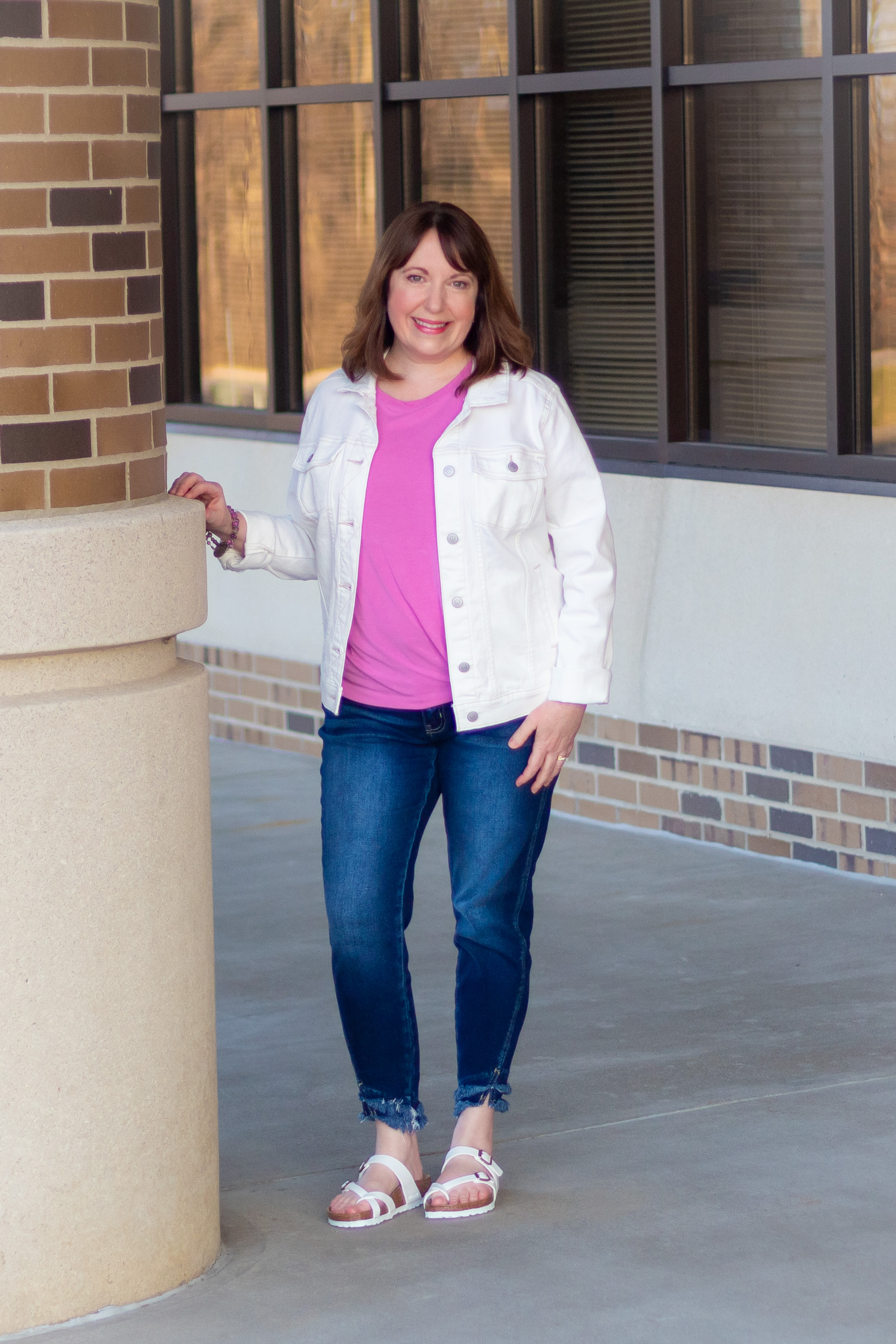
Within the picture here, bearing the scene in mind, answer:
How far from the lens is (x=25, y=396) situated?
12.2 ft

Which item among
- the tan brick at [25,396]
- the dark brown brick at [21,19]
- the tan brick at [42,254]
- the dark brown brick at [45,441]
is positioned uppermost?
the dark brown brick at [21,19]

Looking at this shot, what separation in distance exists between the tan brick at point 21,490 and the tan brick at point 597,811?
4400 mm

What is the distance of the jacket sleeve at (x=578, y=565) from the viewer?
13.9 feet

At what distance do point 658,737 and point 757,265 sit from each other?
1.62m

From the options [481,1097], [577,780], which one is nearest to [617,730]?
[577,780]

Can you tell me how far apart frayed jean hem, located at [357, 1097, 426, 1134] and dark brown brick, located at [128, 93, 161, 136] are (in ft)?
6.17

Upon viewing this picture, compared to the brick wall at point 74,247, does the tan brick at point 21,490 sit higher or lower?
lower

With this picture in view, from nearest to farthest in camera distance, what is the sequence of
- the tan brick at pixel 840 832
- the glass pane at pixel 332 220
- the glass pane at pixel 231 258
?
the tan brick at pixel 840 832 → the glass pane at pixel 332 220 → the glass pane at pixel 231 258

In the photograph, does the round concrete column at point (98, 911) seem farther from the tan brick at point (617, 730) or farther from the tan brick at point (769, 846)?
the tan brick at point (617, 730)

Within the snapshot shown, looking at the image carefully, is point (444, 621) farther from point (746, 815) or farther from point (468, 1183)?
point (746, 815)

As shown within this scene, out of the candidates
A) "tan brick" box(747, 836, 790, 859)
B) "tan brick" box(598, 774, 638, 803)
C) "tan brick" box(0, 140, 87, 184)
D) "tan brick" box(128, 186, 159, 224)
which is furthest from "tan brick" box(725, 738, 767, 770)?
"tan brick" box(0, 140, 87, 184)

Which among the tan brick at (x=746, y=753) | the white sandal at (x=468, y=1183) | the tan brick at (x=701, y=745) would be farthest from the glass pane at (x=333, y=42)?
the white sandal at (x=468, y=1183)

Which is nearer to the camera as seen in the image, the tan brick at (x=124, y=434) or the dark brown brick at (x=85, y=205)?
the dark brown brick at (x=85, y=205)

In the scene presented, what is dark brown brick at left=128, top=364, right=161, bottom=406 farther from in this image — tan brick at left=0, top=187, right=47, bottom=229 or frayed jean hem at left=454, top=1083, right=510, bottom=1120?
frayed jean hem at left=454, top=1083, right=510, bottom=1120
